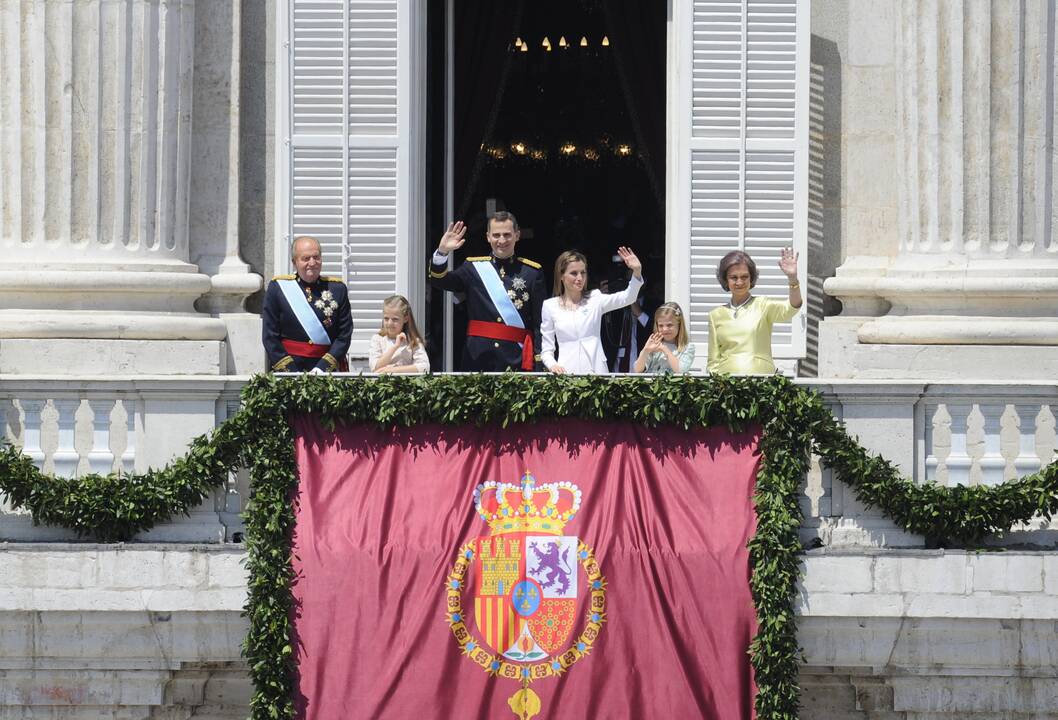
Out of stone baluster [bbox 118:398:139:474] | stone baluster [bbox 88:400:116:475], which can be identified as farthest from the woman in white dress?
stone baluster [bbox 88:400:116:475]

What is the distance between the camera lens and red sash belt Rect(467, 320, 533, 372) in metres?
12.4

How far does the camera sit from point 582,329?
12.1 m

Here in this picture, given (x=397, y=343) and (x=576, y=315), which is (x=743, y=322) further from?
(x=397, y=343)

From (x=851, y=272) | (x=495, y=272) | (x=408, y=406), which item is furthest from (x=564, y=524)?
(x=851, y=272)

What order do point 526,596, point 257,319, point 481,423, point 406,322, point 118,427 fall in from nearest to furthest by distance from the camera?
point 526,596 → point 481,423 → point 118,427 → point 406,322 → point 257,319

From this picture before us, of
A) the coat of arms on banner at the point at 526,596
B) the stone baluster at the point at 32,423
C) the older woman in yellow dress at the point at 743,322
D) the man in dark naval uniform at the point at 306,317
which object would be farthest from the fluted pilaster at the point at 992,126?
the stone baluster at the point at 32,423

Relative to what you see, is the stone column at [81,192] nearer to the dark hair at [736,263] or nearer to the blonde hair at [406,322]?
the blonde hair at [406,322]

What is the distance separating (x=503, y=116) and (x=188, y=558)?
9.03 metres

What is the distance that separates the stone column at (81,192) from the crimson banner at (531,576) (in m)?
2.64

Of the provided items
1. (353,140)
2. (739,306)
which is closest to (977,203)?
(739,306)

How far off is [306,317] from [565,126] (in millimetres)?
7521

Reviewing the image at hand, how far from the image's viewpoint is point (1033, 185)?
518 inches

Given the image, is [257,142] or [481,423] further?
[257,142]

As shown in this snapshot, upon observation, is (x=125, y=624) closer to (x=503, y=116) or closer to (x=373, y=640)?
(x=373, y=640)
